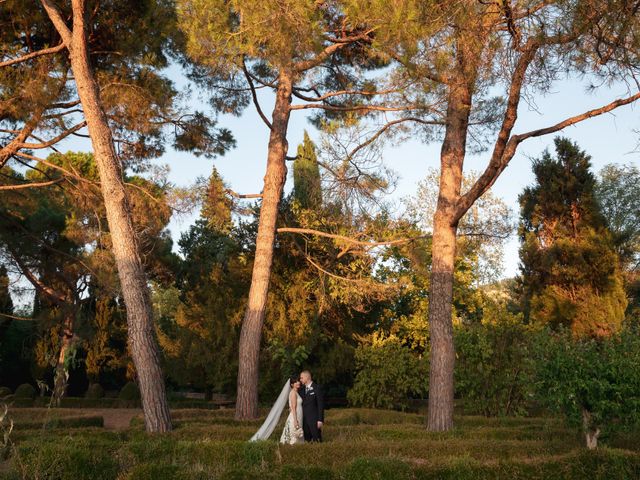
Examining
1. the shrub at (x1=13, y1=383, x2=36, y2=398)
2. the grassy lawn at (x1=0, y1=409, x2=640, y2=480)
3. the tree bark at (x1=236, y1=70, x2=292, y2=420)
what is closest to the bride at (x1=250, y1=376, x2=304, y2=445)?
the grassy lawn at (x1=0, y1=409, x2=640, y2=480)

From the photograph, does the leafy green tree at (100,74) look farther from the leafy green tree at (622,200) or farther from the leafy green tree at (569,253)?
the leafy green tree at (622,200)

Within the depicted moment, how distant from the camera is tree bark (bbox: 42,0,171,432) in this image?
10.2 m

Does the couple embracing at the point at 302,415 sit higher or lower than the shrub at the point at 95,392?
higher

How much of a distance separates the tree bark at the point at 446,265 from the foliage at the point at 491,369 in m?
6.28

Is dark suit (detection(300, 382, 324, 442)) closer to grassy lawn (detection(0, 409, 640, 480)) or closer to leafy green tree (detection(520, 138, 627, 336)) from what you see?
grassy lawn (detection(0, 409, 640, 480))

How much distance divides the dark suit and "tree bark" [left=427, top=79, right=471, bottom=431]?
1.72 meters

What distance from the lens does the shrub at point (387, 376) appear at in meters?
19.9

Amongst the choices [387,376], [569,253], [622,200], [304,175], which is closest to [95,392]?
[304,175]

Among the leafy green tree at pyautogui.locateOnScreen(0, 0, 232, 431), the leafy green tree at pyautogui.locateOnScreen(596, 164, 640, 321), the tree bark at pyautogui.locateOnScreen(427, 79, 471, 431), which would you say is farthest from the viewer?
the leafy green tree at pyautogui.locateOnScreen(596, 164, 640, 321)

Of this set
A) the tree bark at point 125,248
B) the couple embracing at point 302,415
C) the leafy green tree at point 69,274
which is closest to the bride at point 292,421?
the couple embracing at point 302,415

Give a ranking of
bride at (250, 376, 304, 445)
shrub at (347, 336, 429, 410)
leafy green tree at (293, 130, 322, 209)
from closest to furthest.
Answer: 1. bride at (250, 376, 304, 445)
2. shrub at (347, 336, 429, 410)
3. leafy green tree at (293, 130, 322, 209)

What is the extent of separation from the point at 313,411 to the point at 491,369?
25.1ft

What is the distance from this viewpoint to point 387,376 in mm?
19875

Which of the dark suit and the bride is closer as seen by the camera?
the dark suit
